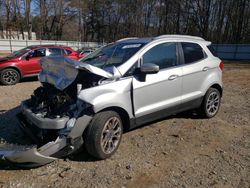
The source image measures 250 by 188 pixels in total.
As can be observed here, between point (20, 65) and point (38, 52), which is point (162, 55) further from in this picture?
point (38, 52)

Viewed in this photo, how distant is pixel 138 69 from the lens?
427 centimetres

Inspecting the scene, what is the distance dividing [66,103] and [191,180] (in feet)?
6.43

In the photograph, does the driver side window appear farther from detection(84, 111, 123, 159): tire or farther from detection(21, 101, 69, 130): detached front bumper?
detection(84, 111, 123, 159): tire

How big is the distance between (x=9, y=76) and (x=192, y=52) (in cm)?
738

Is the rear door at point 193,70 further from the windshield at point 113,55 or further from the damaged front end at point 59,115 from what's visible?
the damaged front end at point 59,115

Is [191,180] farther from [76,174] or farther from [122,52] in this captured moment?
[122,52]

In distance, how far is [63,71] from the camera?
12.8ft

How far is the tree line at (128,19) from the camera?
4209 cm

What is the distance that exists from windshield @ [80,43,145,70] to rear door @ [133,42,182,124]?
25 centimetres

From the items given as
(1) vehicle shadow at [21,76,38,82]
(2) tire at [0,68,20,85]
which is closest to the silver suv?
(2) tire at [0,68,20,85]

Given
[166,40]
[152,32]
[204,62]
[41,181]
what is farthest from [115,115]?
[152,32]

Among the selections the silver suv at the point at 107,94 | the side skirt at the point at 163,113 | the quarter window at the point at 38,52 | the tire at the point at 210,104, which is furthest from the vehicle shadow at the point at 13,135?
the quarter window at the point at 38,52

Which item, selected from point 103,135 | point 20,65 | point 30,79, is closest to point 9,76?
point 20,65

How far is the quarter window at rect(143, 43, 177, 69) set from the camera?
14.9ft
